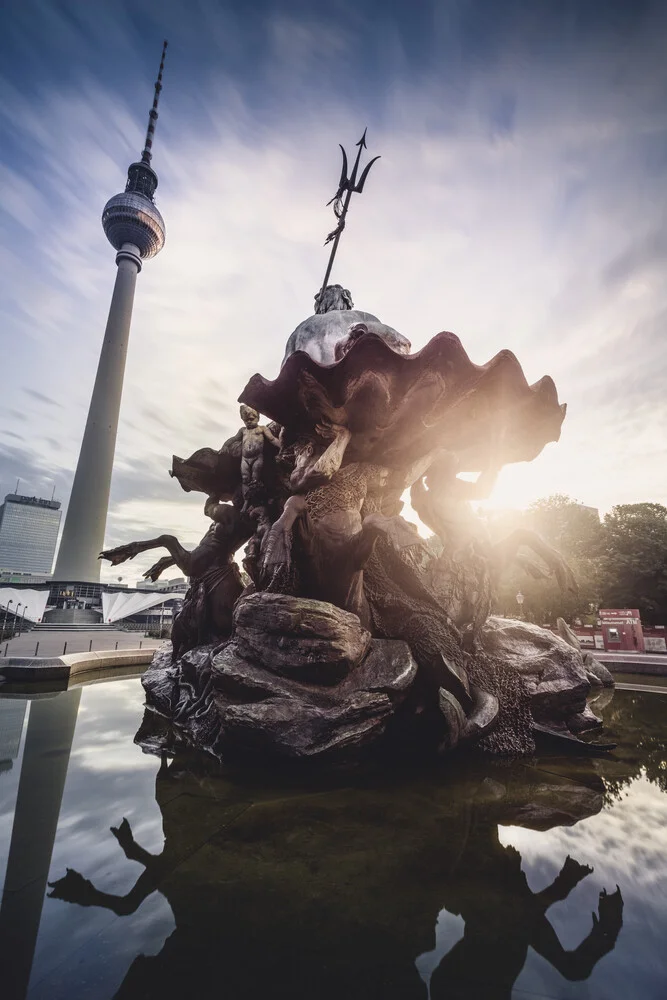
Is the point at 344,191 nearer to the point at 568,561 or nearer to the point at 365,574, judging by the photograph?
the point at 365,574

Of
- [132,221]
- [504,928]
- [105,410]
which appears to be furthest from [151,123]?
[504,928]

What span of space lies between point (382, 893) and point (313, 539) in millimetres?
3827

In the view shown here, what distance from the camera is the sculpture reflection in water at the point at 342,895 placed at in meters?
1.52

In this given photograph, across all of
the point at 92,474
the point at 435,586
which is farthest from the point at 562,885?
the point at 92,474

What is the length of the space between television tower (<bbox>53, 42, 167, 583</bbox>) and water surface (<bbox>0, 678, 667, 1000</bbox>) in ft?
177

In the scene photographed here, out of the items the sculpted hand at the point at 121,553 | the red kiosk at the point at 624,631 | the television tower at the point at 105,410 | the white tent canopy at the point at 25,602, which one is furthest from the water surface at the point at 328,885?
the television tower at the point at 105,410

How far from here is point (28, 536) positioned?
6324 inches

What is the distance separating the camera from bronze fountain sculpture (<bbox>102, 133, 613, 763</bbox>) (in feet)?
14.1

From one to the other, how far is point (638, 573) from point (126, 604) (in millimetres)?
34370

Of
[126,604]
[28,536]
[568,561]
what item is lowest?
[126,604]

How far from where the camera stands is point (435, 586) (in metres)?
5.80

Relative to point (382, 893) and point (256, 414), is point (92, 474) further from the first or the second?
point (382, 893)

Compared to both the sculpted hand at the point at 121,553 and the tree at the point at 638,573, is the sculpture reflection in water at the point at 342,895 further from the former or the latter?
the tree at the point at 638,573

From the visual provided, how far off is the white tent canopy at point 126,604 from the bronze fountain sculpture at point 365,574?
81.1ft
